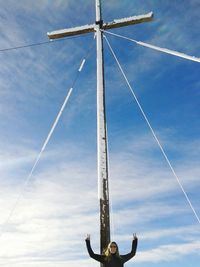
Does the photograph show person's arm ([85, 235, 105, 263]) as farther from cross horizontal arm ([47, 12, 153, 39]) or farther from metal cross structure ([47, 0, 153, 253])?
cross horizontal arm ([47, 12, 153, 39])

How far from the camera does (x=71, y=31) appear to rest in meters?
13.2

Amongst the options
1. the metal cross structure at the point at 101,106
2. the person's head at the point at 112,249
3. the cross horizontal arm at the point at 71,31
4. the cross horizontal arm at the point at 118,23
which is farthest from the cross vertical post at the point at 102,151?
the person's head at the point at 112,249

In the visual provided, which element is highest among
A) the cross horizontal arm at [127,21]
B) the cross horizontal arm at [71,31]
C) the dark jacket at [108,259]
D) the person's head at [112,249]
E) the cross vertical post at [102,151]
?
the cross horizontal arm at [71,31]

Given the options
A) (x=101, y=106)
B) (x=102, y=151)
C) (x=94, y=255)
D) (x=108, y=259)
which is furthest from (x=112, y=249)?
(x=101, y=106)

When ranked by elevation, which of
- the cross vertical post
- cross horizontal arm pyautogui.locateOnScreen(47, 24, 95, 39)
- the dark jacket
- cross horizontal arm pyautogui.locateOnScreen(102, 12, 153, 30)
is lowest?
the dark jacket

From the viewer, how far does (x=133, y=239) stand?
9.91m

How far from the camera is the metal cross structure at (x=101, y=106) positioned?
10180 mm

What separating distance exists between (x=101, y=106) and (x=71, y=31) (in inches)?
128

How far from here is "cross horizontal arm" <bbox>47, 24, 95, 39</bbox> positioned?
12885 millimetres

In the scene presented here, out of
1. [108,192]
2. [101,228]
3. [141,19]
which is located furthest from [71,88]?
[101,228]

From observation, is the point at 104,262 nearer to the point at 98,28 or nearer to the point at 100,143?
the point at 100,143

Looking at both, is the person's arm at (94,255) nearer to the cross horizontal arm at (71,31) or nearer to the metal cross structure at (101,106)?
the metal cross structure at (101,106)

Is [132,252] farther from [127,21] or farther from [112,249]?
[127,21]

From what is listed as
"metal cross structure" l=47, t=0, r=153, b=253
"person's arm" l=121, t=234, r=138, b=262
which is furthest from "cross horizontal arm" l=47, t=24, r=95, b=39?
"person's arm" l=121, t=234, r=138, b=262
